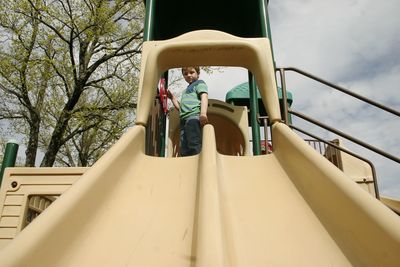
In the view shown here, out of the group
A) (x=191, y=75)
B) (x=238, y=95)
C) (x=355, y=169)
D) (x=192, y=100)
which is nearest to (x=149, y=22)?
(x=191, y=75)

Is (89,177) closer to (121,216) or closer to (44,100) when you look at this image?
(121,216)

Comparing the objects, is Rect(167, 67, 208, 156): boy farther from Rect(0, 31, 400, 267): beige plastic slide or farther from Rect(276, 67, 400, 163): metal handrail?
Rect(0, 31, 400, 267): beige plastic slide

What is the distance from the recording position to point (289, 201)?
99cm

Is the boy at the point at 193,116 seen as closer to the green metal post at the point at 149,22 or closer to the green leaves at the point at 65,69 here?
the green metal post at the point at 149,22

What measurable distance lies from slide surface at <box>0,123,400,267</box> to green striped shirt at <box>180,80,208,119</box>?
1.27 metres

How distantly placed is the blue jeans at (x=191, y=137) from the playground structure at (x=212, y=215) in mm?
838

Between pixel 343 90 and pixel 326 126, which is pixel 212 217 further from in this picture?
pixel 343 90

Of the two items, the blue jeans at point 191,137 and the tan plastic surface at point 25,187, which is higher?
the blue jeans at point 191,137

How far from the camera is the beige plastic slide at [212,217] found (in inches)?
25.2

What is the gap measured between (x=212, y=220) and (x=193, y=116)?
1760 millimetres

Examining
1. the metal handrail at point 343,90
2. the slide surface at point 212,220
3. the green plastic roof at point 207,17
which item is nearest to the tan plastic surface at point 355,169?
the metal handrail at point 343,90

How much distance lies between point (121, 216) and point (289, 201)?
511 mm

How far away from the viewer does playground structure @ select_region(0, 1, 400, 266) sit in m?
0.64

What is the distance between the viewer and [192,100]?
8.14 ft
